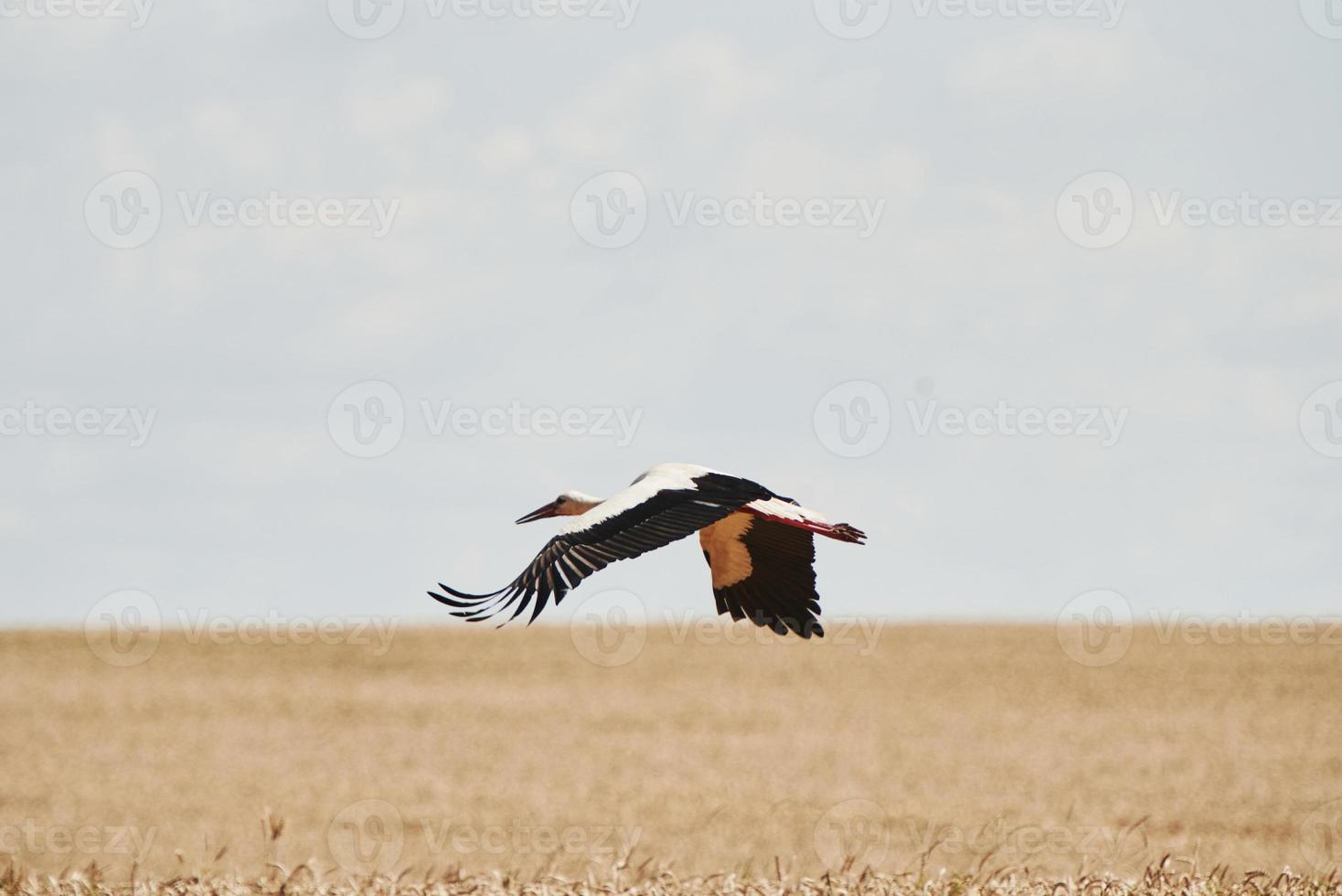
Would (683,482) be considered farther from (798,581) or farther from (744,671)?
(744,671)

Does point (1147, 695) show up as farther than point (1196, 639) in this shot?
No

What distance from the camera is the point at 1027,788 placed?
864 inches

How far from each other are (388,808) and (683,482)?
13.2 meters

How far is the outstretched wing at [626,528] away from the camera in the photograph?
7.69 m

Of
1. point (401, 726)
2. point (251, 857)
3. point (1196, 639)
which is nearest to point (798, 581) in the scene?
point (251, 857)

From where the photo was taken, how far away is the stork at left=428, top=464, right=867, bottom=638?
7.86 m

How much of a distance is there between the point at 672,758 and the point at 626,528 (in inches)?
658
